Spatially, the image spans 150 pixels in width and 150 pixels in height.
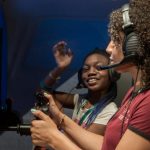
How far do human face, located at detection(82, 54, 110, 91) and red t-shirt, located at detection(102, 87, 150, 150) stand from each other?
640mm

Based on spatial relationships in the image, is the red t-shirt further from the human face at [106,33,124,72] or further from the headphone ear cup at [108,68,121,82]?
the headphone ear cup at [108,68,121,82]

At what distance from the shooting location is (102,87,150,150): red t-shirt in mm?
915

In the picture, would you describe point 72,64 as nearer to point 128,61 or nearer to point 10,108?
point 10,108

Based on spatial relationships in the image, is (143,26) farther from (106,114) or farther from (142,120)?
(106,114)

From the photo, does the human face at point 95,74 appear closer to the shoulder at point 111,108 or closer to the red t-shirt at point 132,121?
the shoulder at point 111,108

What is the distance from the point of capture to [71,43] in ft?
6.68

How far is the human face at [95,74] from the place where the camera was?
1.75 metres

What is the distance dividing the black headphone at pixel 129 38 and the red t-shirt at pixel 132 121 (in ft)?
0.38

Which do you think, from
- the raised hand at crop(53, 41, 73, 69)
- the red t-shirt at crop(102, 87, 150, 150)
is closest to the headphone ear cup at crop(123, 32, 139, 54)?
the red t-shirt at crop(102, 87, 150, 150)

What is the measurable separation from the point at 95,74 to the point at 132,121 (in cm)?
84

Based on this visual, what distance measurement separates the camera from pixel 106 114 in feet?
5.39

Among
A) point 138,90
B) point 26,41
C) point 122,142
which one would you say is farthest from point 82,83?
point 122,142

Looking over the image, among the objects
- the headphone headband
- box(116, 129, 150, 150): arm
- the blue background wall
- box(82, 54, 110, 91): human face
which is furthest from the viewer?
the blue background wall

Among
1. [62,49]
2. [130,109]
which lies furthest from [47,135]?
[62,49]
